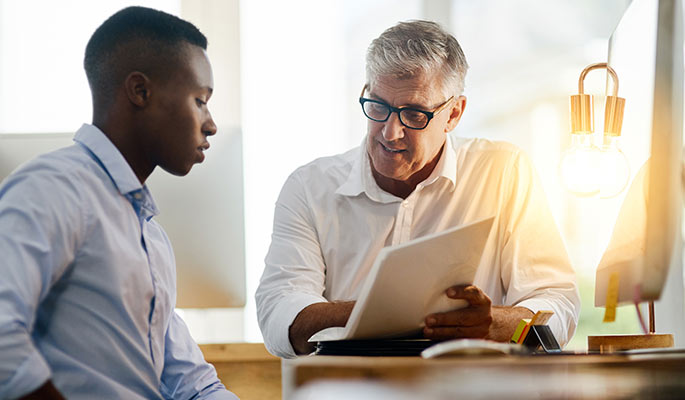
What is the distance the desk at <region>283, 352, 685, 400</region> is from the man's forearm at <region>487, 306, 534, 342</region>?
0.50 m

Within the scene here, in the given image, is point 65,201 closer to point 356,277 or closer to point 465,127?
point 356,277

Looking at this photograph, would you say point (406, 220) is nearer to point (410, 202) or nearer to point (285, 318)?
point (410, 202)

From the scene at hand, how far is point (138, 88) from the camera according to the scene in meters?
1.12

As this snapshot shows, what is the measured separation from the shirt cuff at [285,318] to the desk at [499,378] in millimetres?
614

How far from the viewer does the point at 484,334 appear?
1143 mm

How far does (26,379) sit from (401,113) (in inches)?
38.2

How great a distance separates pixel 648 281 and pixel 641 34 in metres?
0.45

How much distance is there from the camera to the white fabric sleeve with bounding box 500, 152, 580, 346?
143 cm

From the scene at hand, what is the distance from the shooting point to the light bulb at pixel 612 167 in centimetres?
145

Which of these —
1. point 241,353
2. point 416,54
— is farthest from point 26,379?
point 241,353

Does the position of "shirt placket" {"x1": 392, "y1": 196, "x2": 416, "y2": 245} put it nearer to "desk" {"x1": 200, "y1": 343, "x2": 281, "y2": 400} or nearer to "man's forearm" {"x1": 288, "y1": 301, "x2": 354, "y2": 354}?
"man's forearm" {"x1": 288, "y1": 301, "x2": 354, "y2": 354}

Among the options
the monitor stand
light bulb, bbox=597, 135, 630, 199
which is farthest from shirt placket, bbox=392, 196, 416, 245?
the monitor stand

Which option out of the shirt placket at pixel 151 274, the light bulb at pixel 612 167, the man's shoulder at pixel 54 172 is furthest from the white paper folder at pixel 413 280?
the light bulb at pixel 612 167

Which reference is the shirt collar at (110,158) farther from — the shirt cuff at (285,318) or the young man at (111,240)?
the shirt cuff at (285,318)
